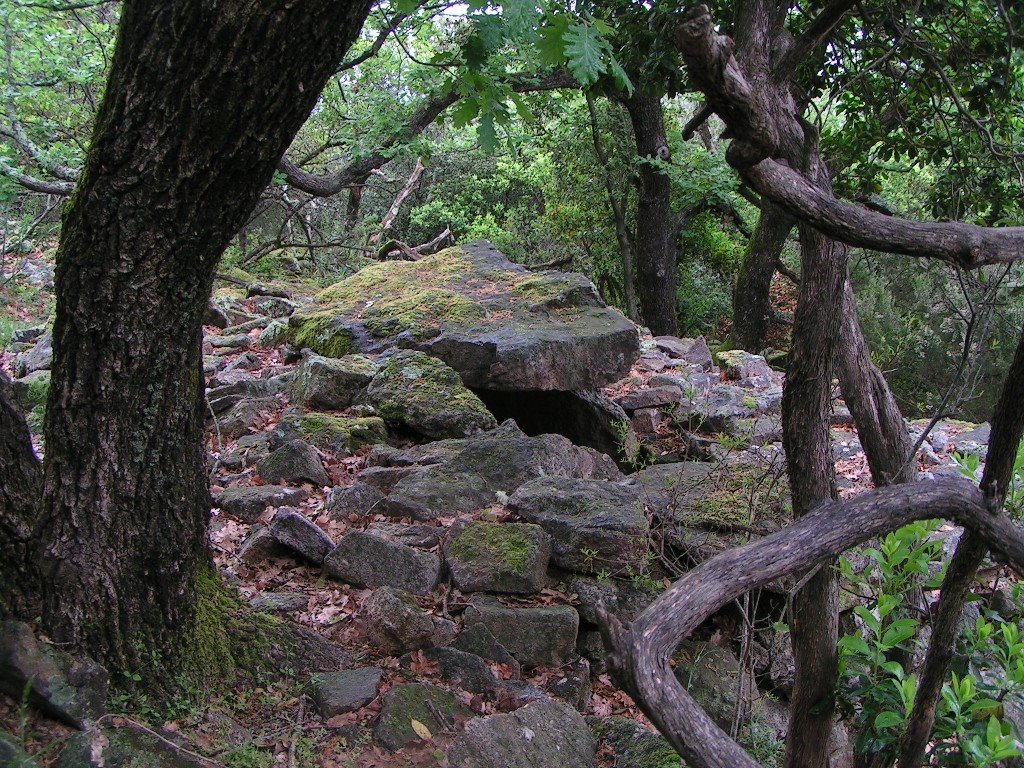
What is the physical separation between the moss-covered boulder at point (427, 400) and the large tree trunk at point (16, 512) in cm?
385

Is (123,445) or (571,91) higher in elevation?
(571,91)

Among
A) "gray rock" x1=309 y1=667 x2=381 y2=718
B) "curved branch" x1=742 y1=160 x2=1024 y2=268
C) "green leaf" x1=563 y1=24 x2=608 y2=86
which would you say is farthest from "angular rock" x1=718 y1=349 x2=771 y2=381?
"green leaf" x1=563 y1=24 x2=608 y2=86

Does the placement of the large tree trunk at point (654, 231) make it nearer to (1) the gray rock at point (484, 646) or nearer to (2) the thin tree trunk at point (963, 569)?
(1) the gray rock at point (484, 646)

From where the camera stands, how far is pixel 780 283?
1791 cm

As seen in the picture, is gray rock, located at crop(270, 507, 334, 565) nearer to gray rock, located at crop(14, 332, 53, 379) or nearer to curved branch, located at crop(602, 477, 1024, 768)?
curved branch, located at crop(602, 477, 1024, 768)

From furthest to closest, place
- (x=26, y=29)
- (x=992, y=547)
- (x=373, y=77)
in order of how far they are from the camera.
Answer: (x=373, y=77) → (x=26, y=29) → (x=992, y=547)

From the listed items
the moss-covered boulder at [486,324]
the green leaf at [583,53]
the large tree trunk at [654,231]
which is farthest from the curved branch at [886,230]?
the large tree trunk at [654,231]

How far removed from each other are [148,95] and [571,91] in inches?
462

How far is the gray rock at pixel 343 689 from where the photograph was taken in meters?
3.50

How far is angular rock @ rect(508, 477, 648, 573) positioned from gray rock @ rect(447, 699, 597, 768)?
1199 millimetres

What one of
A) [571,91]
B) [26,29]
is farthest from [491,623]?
[571,91]

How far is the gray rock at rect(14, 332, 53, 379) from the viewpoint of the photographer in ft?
26.0

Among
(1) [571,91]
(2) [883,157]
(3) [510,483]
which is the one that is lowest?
(3) [510,483]

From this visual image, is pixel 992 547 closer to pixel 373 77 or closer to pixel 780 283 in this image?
pixel 373 77
